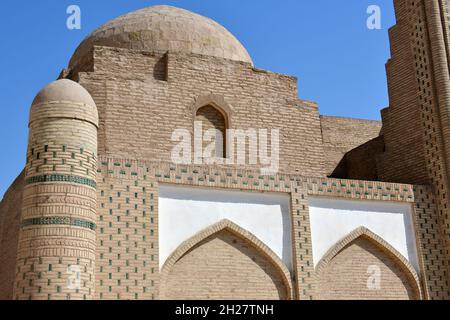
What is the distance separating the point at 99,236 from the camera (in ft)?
25.8

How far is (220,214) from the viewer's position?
28.7ft

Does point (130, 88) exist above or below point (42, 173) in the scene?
above

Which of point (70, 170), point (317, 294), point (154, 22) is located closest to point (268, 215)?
point (317, 294)

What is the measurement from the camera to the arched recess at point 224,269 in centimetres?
833

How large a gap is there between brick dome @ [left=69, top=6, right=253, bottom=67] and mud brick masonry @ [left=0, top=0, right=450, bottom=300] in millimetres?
35

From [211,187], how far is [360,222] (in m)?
2.30

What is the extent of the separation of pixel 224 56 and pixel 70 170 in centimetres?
543

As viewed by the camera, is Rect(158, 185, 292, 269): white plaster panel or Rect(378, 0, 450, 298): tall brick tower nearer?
Rect(158, 185, 292, 269): white plaster panel

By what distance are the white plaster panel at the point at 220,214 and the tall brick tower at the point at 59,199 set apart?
1.09 m

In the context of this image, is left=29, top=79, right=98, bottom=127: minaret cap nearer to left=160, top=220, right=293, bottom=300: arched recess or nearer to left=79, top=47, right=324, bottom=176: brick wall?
left=79, top=47, right=324, bottom=176: brick wall

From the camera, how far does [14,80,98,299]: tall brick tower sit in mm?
7000

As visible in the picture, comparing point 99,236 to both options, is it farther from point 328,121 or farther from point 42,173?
point 328,121

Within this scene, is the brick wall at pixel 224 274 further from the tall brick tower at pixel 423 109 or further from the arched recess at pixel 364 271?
the tall brick tower at pixel 423 109

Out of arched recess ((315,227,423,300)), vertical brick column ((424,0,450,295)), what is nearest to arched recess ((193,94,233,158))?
arched recess ((315,227,423,300))
